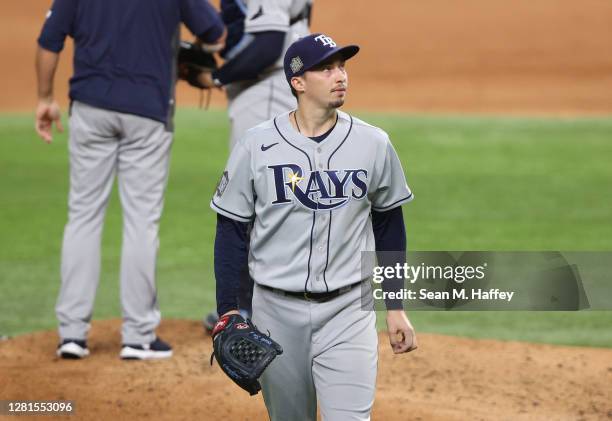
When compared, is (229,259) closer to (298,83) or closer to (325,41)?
(298,83)

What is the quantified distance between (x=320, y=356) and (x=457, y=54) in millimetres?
20172

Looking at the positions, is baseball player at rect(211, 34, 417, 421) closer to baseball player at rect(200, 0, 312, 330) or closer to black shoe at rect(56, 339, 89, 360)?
baseball player at rect(200, 0, 312, 330)

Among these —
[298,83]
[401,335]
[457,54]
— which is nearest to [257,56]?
[298,83]

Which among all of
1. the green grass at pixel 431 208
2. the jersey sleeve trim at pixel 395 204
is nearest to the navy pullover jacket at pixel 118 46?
the green grass at pixel 431 208

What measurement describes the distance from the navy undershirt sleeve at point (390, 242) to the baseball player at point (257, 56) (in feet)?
5.72

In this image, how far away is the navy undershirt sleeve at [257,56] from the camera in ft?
18.4

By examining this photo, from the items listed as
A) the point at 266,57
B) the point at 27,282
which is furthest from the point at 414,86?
the point at 266,57

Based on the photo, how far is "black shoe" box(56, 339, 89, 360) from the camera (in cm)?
572

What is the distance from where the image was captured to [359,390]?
361cm

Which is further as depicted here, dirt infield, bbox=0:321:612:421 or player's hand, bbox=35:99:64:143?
player's hand, bbox=35:99:64:143

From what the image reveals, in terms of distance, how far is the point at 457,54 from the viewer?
2328 cm

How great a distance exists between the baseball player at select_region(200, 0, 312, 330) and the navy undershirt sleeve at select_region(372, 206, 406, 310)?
1.74 meters

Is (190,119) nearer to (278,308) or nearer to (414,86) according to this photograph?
(414,86)

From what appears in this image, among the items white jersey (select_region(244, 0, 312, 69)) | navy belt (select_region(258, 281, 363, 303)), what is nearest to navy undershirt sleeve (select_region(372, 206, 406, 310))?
navy belt (select_region(258, 281, 363, 303))
